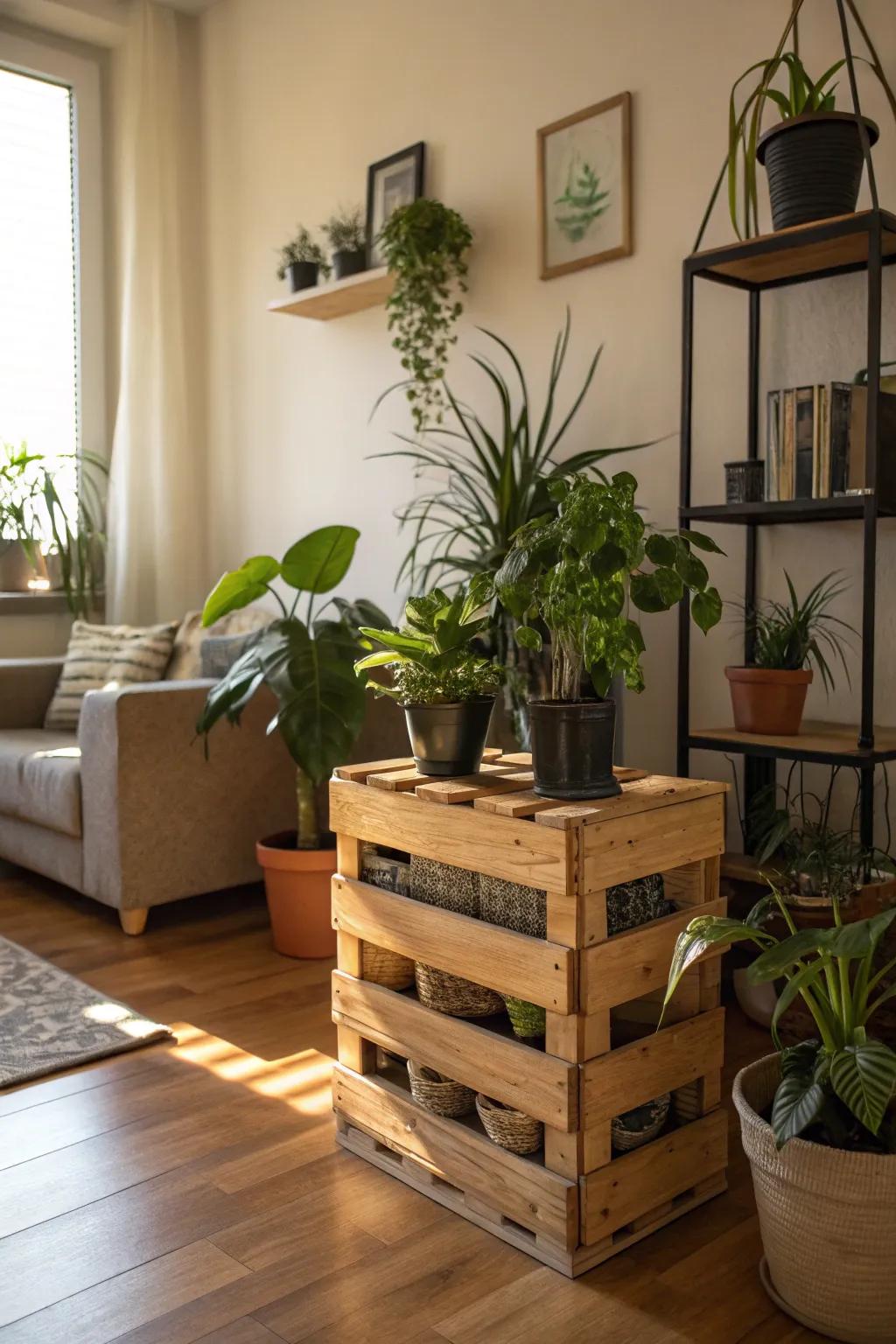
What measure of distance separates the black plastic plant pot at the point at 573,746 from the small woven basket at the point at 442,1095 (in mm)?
477

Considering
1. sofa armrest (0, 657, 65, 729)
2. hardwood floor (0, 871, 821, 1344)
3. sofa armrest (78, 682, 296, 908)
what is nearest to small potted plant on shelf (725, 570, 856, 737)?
hardwood floor (0, 871, 821, 1344)

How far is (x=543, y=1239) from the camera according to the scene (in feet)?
5.00

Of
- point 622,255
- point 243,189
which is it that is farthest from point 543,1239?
point 243,189

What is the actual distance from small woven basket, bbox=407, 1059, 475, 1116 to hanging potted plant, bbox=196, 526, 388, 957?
40.8 inches

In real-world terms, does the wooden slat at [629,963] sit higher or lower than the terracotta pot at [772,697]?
lower

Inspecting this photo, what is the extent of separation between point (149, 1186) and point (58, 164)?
415 cm

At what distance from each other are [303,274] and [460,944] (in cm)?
274

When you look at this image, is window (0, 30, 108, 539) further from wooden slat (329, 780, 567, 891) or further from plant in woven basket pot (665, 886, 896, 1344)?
plant in woven basket pot (665, 886, 896, 1344)

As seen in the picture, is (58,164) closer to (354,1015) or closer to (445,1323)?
(354,1015)

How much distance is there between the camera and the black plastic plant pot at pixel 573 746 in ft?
5.20

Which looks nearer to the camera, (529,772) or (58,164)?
(529,772)

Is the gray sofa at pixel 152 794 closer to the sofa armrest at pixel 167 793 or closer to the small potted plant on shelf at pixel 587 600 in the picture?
the sofa armrest at pixel 167 793

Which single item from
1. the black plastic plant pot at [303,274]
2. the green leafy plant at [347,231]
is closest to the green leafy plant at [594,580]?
the green leafy plant at [347,231]

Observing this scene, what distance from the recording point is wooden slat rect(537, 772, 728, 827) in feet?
4.90
